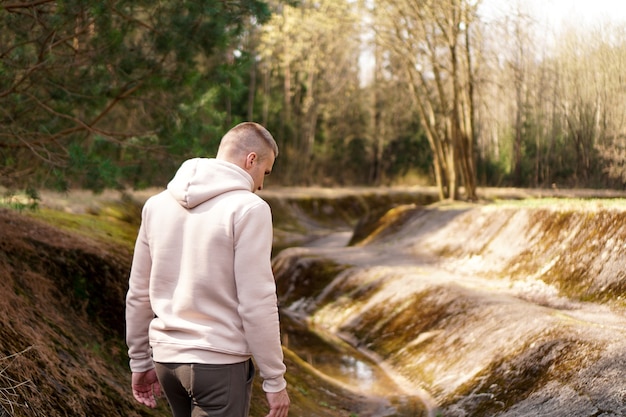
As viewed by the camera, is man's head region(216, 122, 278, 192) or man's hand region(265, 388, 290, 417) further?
man's head region(216, 122, 278, 192)

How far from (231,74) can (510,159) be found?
12894 millimetres

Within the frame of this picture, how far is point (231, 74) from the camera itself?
969cm

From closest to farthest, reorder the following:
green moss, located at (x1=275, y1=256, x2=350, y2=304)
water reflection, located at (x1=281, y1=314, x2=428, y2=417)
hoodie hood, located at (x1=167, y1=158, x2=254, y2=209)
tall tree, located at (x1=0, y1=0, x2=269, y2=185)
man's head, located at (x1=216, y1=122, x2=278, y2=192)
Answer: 1. hoodie hood, located at (x1=167, y1=158, x2=254, y2=209)
2. man's head, located at (x1=216, y1=122, x2=278, y2=192)
3. tall tree, located at (x1=0, y1=0, x2=269, y2=185)
4. water reflection, located at (x1=281, y1=314, x2=428, y2=417)
5. green moss, located at (x1=275, y1=256, x2=350, y2=304)

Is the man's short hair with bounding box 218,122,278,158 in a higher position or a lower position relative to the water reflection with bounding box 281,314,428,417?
higher

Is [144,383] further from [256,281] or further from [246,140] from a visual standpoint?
[246,140]

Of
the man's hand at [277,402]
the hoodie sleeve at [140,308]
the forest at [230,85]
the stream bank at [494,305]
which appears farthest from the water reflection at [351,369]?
the man's hand at [277,402]

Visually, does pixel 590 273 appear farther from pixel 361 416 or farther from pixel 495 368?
pixel 361 416

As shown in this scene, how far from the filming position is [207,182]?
344cm

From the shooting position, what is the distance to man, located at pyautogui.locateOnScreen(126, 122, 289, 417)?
3.30 metres

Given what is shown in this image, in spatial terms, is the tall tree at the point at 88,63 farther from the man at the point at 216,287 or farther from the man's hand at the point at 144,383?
the man at the point at 216,287

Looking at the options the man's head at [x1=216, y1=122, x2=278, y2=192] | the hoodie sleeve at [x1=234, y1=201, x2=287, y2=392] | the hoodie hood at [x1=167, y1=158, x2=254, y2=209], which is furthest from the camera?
the man's head at [x1=216, y1=122, x2=278, y2=192]

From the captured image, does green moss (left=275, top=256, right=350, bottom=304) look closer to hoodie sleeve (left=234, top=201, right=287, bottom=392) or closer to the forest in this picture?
the forest

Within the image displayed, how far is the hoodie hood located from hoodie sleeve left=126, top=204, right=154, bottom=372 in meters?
0.27

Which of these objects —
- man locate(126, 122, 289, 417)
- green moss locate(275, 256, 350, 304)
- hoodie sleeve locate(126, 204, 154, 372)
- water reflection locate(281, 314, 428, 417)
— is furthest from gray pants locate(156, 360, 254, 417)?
green moss locate(275, 256, 350, 304)
